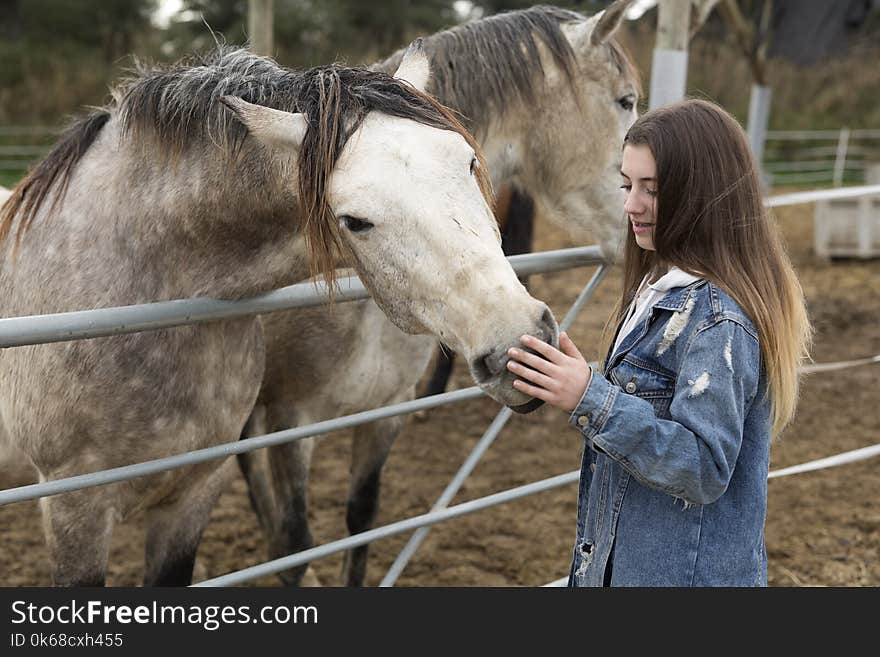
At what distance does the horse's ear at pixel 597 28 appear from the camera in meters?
2.76

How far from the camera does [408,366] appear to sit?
9.47 ft

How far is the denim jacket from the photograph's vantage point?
131cm

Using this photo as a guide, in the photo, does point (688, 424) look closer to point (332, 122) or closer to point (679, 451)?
point (679, 451)

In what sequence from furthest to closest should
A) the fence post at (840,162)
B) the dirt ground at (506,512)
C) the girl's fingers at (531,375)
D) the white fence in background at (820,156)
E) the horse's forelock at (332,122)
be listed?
the white fence in background at (820,156), the fence post at (840,162), the dirt ground at (506,512), the horse's forelock at (332,122), the girl's fingers at (531,375)

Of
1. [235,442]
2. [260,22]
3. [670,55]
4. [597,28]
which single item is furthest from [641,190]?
[260,22]

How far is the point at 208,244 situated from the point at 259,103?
32 centimetres

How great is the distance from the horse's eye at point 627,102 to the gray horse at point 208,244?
1.17 m

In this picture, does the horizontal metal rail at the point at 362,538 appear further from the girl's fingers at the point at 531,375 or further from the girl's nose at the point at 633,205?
Answer: the girl's nose at the point at 633,205

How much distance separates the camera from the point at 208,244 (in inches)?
70.4

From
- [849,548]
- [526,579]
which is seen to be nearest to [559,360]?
[526,579]

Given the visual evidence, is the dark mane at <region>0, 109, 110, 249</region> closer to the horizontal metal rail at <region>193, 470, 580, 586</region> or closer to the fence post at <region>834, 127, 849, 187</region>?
the horizontal metal rail at <region>193, 470, 580, 586</region>

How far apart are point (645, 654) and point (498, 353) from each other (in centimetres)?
61

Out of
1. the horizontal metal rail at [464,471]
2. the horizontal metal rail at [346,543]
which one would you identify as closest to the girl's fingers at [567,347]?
the horizontal metal rail at [346,543]

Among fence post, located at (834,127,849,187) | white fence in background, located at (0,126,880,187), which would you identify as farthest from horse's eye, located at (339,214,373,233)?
fence post, located at (834,127,849,187)
